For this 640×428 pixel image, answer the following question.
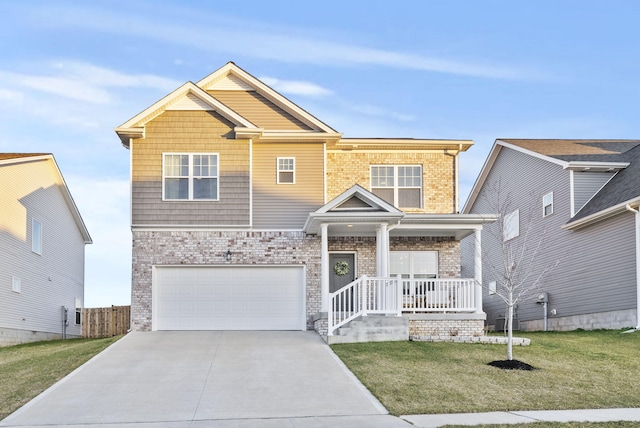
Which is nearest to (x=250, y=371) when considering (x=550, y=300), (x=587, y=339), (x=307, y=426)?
(x=307, y=426)

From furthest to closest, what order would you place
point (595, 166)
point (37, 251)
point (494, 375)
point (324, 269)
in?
1. point (37, 251)
2. point (595, 166)
3. point (324, 269)
4. point (494, 375)

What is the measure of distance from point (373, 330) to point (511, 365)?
454 centimetres

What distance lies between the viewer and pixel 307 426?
455 inches

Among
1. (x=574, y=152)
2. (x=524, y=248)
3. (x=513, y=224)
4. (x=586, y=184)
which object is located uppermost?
(x=574, y=152)

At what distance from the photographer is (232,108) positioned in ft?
80.0

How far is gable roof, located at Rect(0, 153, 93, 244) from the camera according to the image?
24.8m

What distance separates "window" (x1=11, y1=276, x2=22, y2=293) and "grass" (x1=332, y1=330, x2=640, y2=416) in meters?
12.1

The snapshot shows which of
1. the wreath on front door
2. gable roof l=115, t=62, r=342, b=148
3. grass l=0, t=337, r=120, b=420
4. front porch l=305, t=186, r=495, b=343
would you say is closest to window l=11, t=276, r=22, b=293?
grass l=0, t=337, r=120, b=420

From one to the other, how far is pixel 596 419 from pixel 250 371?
7.12m

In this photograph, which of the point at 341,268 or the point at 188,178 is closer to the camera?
the point at 188,178

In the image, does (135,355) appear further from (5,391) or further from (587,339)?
(587,339)

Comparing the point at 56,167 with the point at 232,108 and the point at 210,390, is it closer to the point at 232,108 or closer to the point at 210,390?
the point at 232,108

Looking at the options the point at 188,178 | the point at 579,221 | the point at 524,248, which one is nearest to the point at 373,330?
the point at 188,178

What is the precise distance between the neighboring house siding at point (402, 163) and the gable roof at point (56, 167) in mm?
10034
